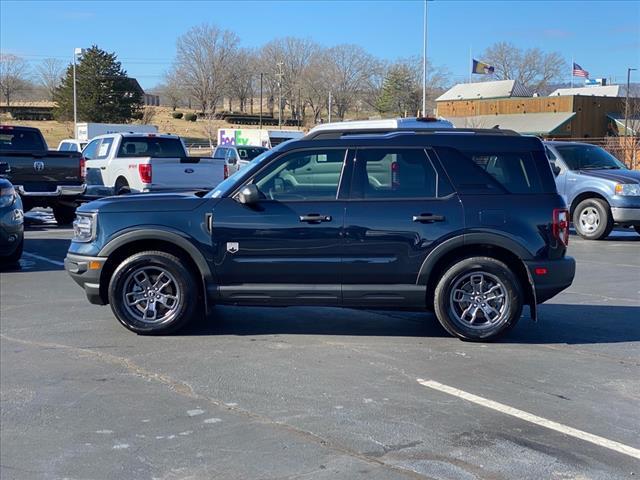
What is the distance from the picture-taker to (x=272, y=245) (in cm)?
677

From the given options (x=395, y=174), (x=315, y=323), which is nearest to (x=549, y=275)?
(x=395, y=174)

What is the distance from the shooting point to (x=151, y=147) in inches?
700

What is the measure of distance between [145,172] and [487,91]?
49.1 metres

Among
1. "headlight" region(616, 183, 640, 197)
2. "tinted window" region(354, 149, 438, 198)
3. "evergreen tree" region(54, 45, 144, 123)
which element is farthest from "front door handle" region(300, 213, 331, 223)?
"evergreen tree" region(54, 45, 144, 123)

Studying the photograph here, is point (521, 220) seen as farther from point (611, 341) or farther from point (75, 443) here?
point (75, 443)

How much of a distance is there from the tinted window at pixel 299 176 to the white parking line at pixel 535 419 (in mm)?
2117

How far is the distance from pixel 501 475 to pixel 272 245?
10.9 ft

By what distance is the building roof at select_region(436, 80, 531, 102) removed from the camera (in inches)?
2327

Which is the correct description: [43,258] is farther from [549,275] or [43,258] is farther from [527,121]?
[527,121]

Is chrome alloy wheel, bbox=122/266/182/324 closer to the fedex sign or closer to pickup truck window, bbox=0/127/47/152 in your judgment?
pickup truck window, bbox=0/127/47/152

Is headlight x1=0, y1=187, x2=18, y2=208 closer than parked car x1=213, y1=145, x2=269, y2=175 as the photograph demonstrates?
Yes

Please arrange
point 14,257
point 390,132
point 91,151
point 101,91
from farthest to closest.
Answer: point 101,91 → point 91,151 → point 14,257 → point 390,132

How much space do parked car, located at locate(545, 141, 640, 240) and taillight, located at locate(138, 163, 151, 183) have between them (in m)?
8.11

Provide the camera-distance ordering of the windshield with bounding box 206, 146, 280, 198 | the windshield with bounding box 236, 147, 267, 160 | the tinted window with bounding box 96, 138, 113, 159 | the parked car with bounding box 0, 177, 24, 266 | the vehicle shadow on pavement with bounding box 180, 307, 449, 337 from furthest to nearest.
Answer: the windshield with bounding box 236, 147, 267, 160 → the tinted window with bounding box 96, 138, 113, 159 → the parked car with bounding box 0, 177, 24, 266 → the vehicle shadow on pavement with bounding box 180, 307, 449, 337 → the windshield with bounding box 206, 146, 280, 198
